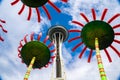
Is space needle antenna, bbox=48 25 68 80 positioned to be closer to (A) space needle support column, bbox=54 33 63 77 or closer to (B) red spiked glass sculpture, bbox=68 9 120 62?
(A) space needle support column, bbox=54 33 63 77

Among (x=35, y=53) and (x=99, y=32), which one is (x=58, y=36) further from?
(x=99, y=32)

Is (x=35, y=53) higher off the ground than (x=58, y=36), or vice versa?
(x=58, y=36)

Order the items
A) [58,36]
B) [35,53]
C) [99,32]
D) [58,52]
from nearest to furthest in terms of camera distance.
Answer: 1. [99,32]
2. [35,53]
3. [58,52]
4. [58,36]

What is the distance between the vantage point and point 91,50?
14.2 m

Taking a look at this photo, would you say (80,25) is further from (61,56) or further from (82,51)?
(61,56)

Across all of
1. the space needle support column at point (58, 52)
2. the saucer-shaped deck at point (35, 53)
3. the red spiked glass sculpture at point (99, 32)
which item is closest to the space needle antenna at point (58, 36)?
the space needle support column at point (58, 52)

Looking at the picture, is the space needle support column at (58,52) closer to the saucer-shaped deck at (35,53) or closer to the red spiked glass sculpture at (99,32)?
the saucer-shaped deck at (35,53)

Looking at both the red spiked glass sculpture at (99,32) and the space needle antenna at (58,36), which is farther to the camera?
the space needle antenna at (58,36)

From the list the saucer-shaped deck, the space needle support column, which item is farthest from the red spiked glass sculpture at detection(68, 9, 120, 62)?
the space needle support column

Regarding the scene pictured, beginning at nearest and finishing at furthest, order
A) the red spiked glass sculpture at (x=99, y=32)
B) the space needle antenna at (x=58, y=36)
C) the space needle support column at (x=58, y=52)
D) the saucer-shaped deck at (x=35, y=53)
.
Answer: the red spiked glass sculpture at (x=99, y=32) < the saucer-shaped deck at (x=35, y=53) < the space needle support column at (x=58, y=52) < the space needle antenna at (x=58, y=36)

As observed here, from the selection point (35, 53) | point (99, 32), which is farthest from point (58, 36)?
point (99, 32)

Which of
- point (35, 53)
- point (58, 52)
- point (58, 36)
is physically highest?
point (58, 36)

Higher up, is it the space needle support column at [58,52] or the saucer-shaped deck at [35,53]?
the space needle support column at [58,52]

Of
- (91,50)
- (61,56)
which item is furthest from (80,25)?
(61,56)
